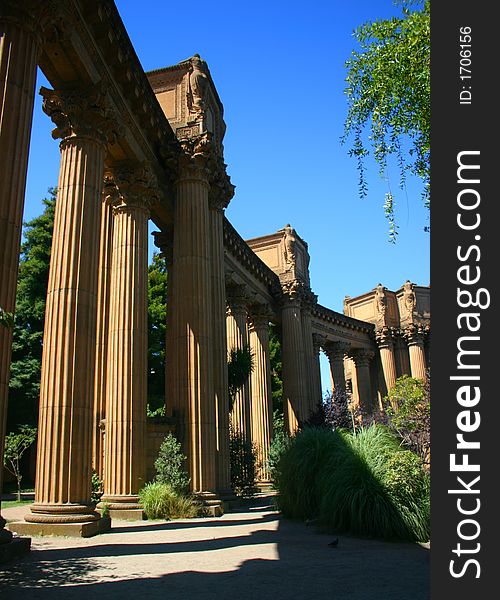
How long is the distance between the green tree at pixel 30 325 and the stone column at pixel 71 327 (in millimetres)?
21650

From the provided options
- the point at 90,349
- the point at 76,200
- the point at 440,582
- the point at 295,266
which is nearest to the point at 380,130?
the point at 76,200

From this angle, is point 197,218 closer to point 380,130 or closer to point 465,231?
point 380,130

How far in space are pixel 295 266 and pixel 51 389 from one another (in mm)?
28280

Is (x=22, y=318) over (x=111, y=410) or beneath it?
over

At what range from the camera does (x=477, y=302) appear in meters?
4.13

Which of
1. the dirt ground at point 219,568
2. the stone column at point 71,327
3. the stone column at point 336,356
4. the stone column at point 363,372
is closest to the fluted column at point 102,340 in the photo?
the stone column at point 71,327

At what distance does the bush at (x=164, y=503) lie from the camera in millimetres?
16391

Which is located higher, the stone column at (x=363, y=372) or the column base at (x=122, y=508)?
the stone column at (x=363, y=372)

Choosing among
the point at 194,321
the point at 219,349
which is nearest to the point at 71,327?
the point at 194,321

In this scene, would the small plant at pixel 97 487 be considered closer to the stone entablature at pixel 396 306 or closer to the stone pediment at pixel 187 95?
the stone pediment at pixel 187 95

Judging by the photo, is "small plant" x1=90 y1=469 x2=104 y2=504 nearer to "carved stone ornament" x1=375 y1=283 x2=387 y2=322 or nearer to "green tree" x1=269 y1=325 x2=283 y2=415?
"green tree" x1=269 y1=325 x2=283 y2=415

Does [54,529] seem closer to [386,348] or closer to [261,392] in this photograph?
[261,392]

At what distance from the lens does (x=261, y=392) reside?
34594 millimetres

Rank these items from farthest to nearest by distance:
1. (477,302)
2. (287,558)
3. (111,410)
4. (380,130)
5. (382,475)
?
(111,410), (380,130), (382,475), (287,558), (477,302)
